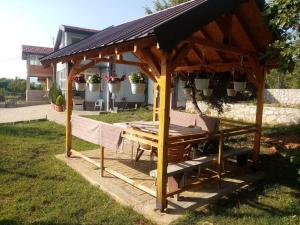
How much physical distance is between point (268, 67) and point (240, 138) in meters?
3.61

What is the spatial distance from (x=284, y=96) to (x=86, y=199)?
16.4 metres

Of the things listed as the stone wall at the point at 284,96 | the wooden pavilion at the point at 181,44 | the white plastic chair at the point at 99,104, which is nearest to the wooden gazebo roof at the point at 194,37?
the wooden pavilion at the point at 181,44

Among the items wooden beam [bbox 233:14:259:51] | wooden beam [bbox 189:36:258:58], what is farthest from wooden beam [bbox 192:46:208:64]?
wooden beam [bbox 189:36:258:58]

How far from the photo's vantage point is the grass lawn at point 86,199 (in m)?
4.36

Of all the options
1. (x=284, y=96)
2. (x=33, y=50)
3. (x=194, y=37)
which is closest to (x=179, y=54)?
(x=194, y=37)

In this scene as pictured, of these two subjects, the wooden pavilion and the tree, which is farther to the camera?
the tree

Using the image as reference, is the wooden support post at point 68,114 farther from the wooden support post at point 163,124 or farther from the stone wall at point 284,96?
the stone wall at point 284,96

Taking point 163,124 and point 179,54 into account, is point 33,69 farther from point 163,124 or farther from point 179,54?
point 163,124

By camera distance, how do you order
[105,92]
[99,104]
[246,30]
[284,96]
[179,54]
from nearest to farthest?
[179,54] → [246,30] → [284,96] → [99,104] → [105,92]

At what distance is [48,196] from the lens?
16.6 ft

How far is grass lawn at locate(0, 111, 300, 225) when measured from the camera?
4.36 m

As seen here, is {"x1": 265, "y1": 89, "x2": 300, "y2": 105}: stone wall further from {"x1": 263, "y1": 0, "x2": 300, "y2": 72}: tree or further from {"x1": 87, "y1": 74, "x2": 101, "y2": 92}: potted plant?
{"x1": 87, "y1": 74, "x2": 101, "y2": 92}: potted plant

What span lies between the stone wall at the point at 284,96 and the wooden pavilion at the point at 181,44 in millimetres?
11361

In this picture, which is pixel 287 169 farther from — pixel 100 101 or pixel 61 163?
pixel 100 101
